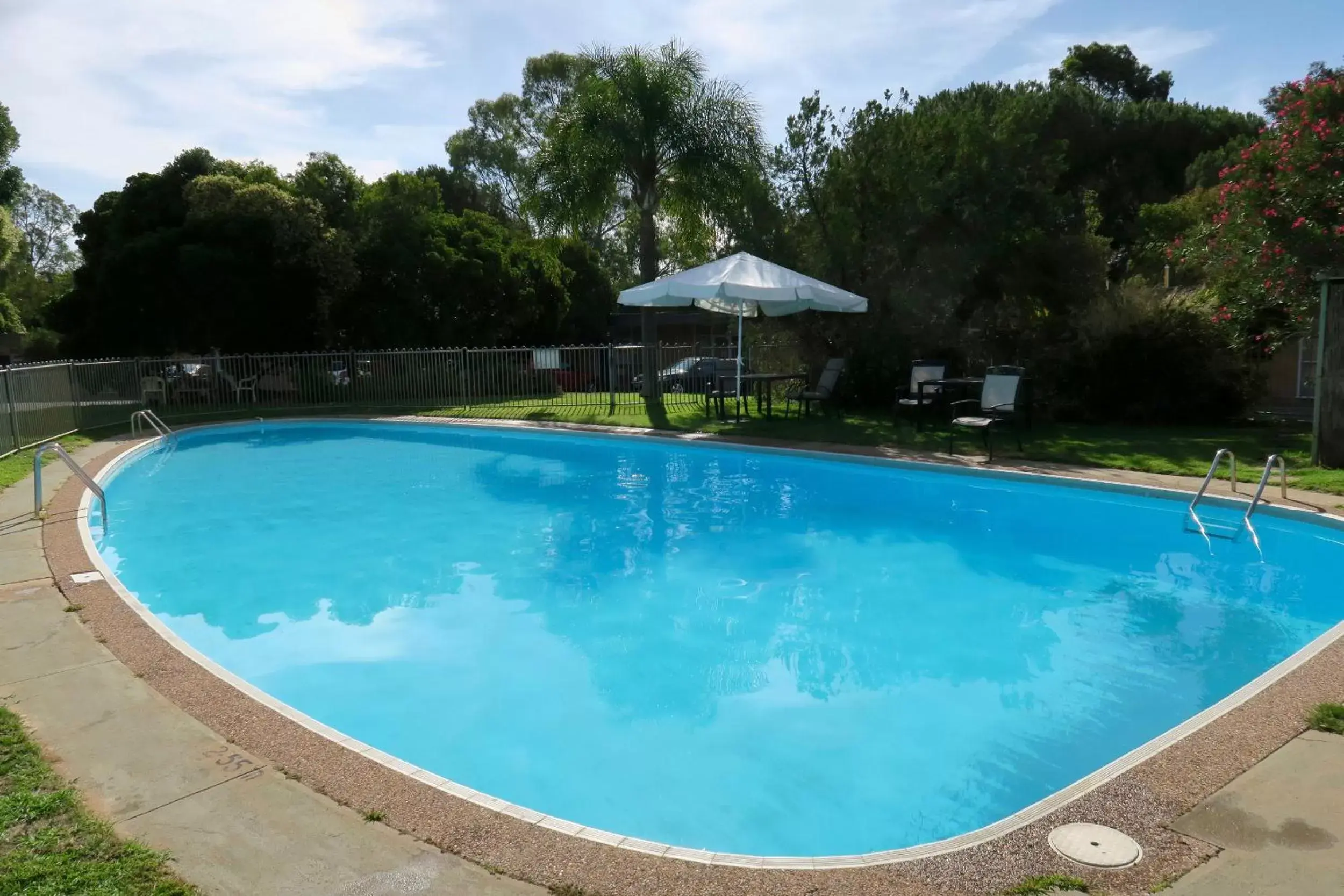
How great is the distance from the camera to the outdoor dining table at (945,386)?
14133mm

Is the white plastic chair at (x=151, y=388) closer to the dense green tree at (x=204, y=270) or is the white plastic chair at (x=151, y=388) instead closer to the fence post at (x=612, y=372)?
the dense green tree at (x=204, y=270)

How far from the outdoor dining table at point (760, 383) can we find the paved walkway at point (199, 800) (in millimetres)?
11880

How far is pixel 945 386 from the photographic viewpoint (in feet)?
48.2

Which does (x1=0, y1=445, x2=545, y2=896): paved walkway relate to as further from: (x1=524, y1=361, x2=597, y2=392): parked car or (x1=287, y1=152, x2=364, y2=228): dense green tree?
(x1=287, y1=152, x2=364, y2=228): dense green tree

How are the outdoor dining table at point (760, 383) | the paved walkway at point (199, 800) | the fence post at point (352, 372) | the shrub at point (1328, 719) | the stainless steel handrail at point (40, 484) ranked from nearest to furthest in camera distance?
the paved walkway at point (199, 800) < the shrub at point (1328, 719) < the stainless steel handrail at point (40, 484) < the outdoor dining table at point (760, 383) < the fence post at point (352, 372)

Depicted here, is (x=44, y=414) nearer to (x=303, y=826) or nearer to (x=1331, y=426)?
(x=303, y=826)

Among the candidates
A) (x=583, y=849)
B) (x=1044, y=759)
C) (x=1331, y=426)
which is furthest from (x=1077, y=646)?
(x=1331, y=426)

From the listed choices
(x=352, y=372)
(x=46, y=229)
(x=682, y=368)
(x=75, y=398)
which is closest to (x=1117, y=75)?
(x=682, y=368)

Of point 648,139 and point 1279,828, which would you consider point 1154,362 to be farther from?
point 1279,828

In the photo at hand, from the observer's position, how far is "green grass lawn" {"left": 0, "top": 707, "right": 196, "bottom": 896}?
2.81 metres

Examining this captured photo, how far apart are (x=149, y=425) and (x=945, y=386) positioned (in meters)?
15.4


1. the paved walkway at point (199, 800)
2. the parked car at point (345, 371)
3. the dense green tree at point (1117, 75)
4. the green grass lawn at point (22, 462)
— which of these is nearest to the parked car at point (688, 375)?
the parked car at point (345, 371)

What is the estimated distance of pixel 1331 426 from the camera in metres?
10.2

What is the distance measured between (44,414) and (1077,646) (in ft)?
53.0
